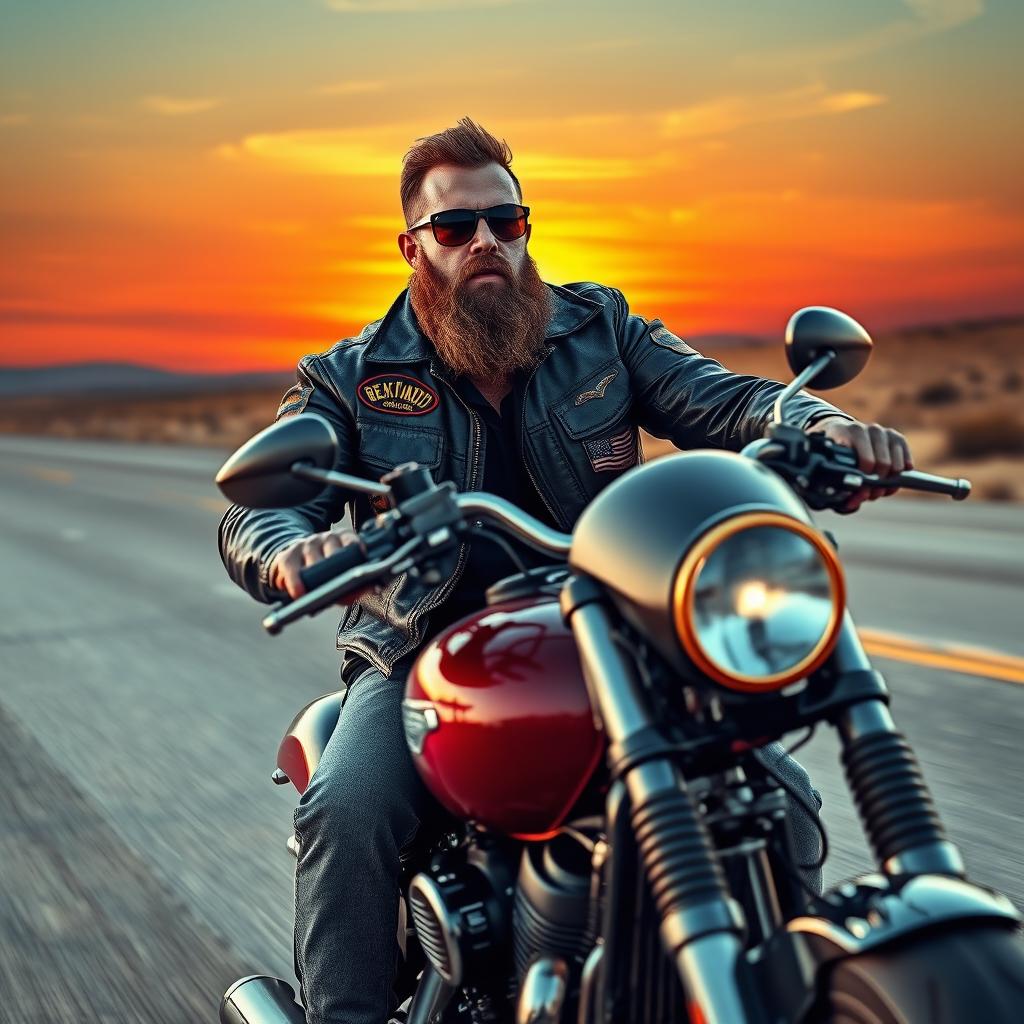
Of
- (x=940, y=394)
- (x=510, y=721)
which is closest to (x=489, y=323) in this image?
(x=510, y=721)

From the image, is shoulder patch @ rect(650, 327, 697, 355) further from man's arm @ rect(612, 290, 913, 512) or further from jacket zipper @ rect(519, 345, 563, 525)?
jacket zipper @ rect(519, 345, 563, 525)

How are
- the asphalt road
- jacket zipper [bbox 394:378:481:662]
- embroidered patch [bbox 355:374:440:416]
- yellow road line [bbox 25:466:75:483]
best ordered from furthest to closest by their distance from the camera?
1. yellow road line [bbox 25:466:75:483]
2. the asphalt road
3. embroidered patch [bbox 355:374:440:416]
4. jacket zipper [bbox 394:378:481:662]

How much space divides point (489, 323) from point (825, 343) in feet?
3.27

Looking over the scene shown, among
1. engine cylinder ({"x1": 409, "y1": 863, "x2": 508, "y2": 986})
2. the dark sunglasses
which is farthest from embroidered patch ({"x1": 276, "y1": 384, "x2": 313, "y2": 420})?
engine cylinder ({"x1": 409, "y1": 863, "x2": 508, "y2": 986})

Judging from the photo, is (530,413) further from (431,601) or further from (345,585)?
(345,585)

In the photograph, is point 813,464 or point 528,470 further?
point 528,470

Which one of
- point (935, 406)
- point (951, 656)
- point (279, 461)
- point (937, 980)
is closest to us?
point (937, 980)

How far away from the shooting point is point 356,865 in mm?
2627

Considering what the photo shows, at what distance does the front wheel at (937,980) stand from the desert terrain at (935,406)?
40.0 ft

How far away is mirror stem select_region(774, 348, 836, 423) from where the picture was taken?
235 cm

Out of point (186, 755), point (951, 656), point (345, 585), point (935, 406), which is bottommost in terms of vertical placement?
point (935, 406)

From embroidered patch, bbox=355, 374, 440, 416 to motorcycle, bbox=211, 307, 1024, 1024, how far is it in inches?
35.3

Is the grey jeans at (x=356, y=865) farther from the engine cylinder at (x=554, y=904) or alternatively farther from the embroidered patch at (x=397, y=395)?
the embroidered patch at (x=397, y=395)

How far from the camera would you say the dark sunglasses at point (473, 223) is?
3.13 m
